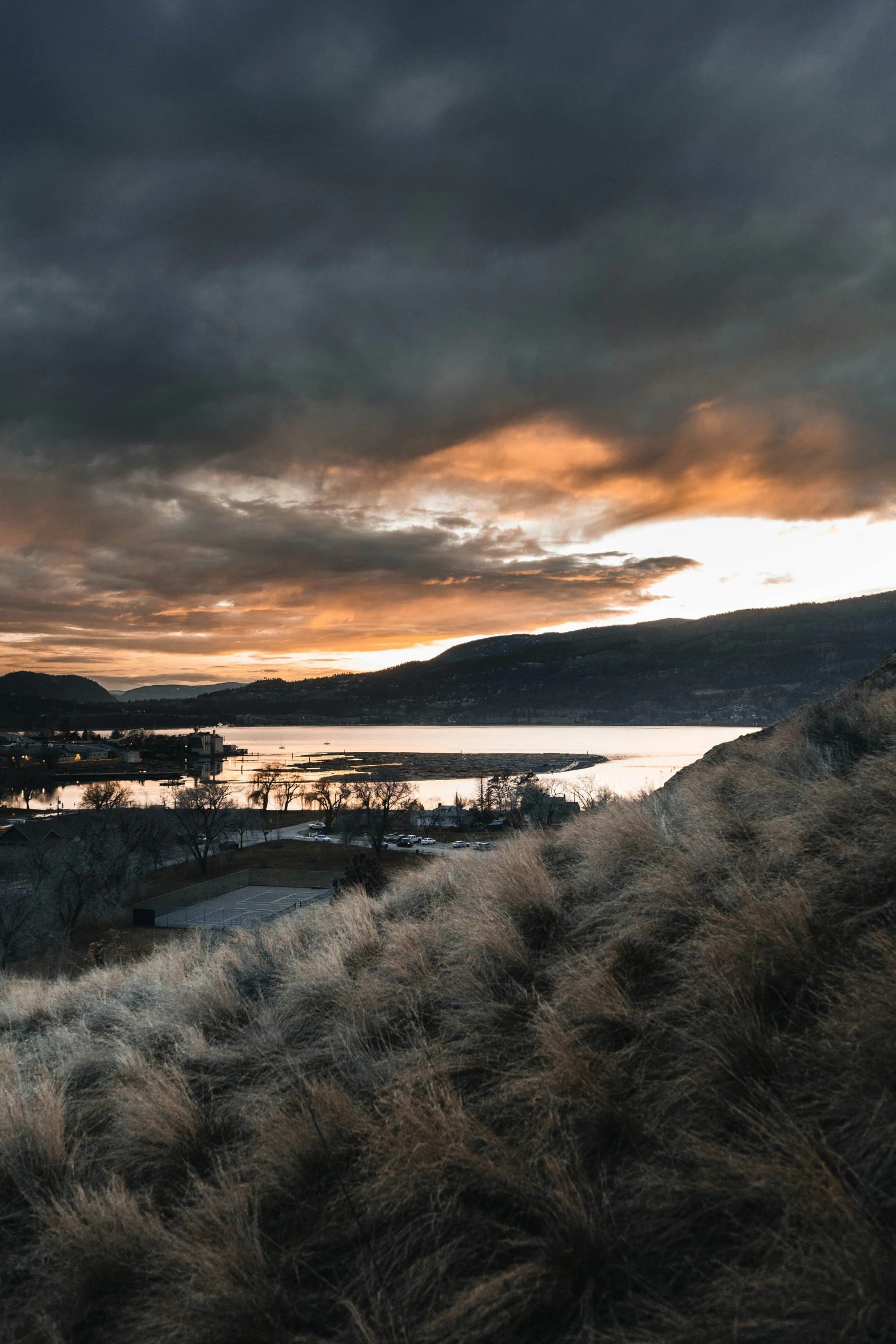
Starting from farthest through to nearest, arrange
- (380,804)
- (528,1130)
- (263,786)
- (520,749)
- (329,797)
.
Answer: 1. (520,749)
2. (263,786)
3. (329,797)
4. (380,804)
5. (528,1130)

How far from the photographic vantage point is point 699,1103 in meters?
3.04

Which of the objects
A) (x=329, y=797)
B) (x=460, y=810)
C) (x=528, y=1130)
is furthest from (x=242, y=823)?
(x=528, y=1130)

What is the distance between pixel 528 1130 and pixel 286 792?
83059 mm

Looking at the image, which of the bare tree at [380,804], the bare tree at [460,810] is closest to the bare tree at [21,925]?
the bare tree at [380,804]

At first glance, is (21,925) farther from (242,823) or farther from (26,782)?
(26,782)

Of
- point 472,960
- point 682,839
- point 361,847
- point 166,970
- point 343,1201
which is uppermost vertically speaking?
point 682,839

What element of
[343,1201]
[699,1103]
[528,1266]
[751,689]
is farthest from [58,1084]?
[751,689]

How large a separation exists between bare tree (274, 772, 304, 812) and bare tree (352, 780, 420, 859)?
30.9ft

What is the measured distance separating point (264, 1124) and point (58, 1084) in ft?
7.87

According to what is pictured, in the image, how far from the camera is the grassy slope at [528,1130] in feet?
7.68

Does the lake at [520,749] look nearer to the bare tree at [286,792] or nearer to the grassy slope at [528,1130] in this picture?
the bare tree at [286,792]

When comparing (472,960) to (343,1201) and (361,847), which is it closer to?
(343,1201)

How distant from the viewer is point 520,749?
145m

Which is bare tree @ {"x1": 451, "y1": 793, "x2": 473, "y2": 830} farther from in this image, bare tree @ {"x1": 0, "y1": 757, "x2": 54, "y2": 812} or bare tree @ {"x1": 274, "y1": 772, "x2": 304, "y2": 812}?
bare tree @ {"x1": 0, "y1": 757, "x2": 54, "y2": 812}
